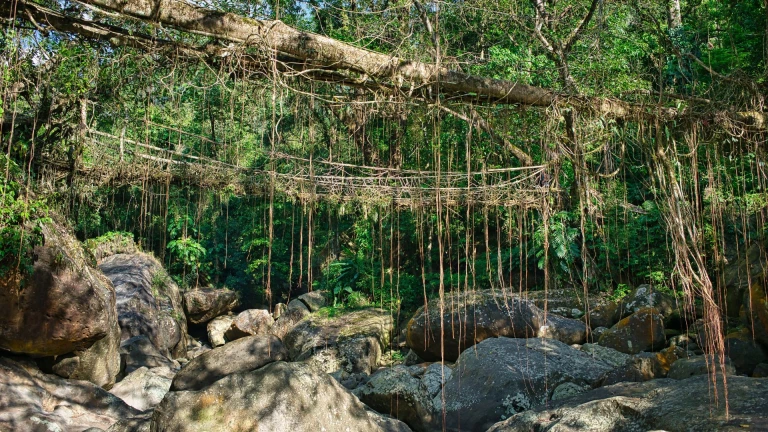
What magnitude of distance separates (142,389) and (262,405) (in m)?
4.46

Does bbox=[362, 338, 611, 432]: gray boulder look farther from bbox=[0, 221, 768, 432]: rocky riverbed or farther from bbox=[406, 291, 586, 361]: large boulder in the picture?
bbox=[406, 291, 586, 361]: large boulder

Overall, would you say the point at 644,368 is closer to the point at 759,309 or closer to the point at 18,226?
the point at 759,309

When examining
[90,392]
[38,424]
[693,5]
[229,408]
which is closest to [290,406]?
[229,408]

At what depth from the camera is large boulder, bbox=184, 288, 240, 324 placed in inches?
622

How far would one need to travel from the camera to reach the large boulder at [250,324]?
14.7 meters

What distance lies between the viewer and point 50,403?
6.40 meters

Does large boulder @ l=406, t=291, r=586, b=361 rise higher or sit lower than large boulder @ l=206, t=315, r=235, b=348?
higher

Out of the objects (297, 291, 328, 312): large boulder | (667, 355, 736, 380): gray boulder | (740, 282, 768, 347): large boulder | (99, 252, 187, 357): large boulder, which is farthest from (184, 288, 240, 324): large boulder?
(740, 282, 768, 347): large boulder

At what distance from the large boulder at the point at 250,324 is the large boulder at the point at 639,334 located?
828cm

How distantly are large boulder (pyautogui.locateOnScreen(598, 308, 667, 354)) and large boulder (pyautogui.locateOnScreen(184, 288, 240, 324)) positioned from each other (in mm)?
10268

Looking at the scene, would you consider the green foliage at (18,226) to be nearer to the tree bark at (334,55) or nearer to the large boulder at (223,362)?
the large boulder at (223,362)

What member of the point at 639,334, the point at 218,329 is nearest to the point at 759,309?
the point at 639,334

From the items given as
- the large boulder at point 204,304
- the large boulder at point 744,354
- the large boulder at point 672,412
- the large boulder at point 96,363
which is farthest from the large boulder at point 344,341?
the large boulder at point 672,412

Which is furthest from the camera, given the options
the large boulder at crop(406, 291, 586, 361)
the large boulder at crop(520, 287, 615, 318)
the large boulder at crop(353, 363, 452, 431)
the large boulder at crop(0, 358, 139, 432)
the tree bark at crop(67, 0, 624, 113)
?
the large boulder at crop(520, 287, 615, 318)
